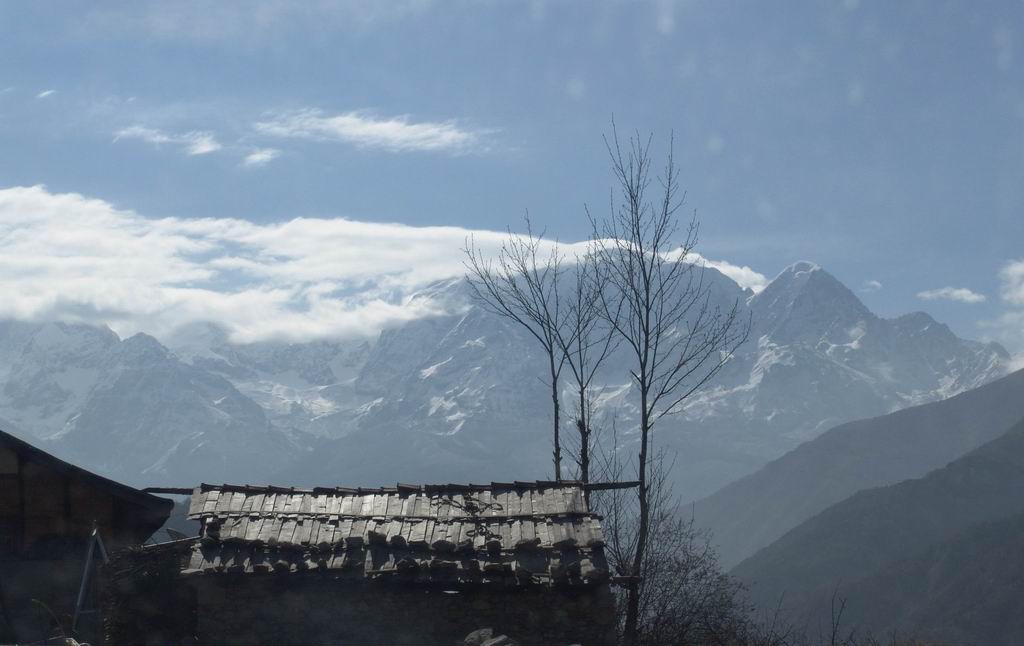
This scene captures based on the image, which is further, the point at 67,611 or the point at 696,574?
the point at 696,574

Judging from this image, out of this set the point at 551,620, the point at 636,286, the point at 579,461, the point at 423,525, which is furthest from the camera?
the point at 579,461

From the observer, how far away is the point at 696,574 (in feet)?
59.0

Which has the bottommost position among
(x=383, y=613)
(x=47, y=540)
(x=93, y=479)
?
(x=383, y=613)

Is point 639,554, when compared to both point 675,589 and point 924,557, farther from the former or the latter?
point 924,557

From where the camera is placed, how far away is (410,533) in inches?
520

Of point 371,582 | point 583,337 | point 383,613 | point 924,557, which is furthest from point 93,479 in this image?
point 924,557

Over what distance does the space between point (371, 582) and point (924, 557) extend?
345 ft

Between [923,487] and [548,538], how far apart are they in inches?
5300

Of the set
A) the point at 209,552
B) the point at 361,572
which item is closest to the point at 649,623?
the point at 361,572

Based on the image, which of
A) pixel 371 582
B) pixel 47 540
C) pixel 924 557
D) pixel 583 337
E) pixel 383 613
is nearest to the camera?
pixel 383 613

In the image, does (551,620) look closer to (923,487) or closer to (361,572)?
(361,572)

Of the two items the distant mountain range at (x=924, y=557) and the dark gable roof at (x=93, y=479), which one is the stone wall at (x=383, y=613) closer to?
the dark gable roof at (x=93, y=479)

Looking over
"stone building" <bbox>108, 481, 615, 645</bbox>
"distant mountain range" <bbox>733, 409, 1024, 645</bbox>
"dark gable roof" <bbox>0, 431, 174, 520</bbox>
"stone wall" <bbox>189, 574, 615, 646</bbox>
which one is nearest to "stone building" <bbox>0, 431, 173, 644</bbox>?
"dark gable roof" <bbox>0, 431, 174, 520</bbox>

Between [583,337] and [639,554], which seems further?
[583,337]
